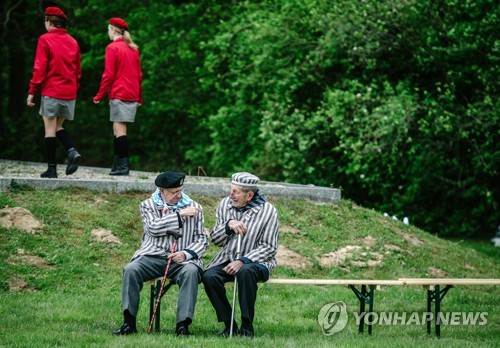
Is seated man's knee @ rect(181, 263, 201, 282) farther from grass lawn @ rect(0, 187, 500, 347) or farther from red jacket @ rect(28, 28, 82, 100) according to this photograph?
red jacket @ rect(28, 28, 82, 100)

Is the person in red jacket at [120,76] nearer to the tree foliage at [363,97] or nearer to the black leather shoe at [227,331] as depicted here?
the tree foliage at [363,97]

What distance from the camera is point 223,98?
23266mm

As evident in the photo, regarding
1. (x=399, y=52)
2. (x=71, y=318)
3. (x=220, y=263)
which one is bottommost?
(x=71, y=318)

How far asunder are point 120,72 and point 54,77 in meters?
1.00

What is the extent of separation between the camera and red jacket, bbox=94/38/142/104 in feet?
41.5

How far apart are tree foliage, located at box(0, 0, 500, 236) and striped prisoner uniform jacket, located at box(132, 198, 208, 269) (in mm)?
8135

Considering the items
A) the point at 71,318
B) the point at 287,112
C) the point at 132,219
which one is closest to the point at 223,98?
the point at 287,112

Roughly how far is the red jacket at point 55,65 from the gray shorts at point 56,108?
0.06 m

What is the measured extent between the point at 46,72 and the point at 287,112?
24.8 ft

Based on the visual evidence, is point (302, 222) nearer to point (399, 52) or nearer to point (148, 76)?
point (399, 52)

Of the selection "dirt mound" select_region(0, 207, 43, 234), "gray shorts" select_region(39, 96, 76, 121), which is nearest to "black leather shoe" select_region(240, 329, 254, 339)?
"dirt mound" select_region(0, 207, 43, 234)

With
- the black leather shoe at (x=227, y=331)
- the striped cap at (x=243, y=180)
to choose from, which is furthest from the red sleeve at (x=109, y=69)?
the black leather shoe at (x=227, y=331)

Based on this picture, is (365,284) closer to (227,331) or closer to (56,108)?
(227,331)

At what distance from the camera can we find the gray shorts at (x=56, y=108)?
1208 centimetres
